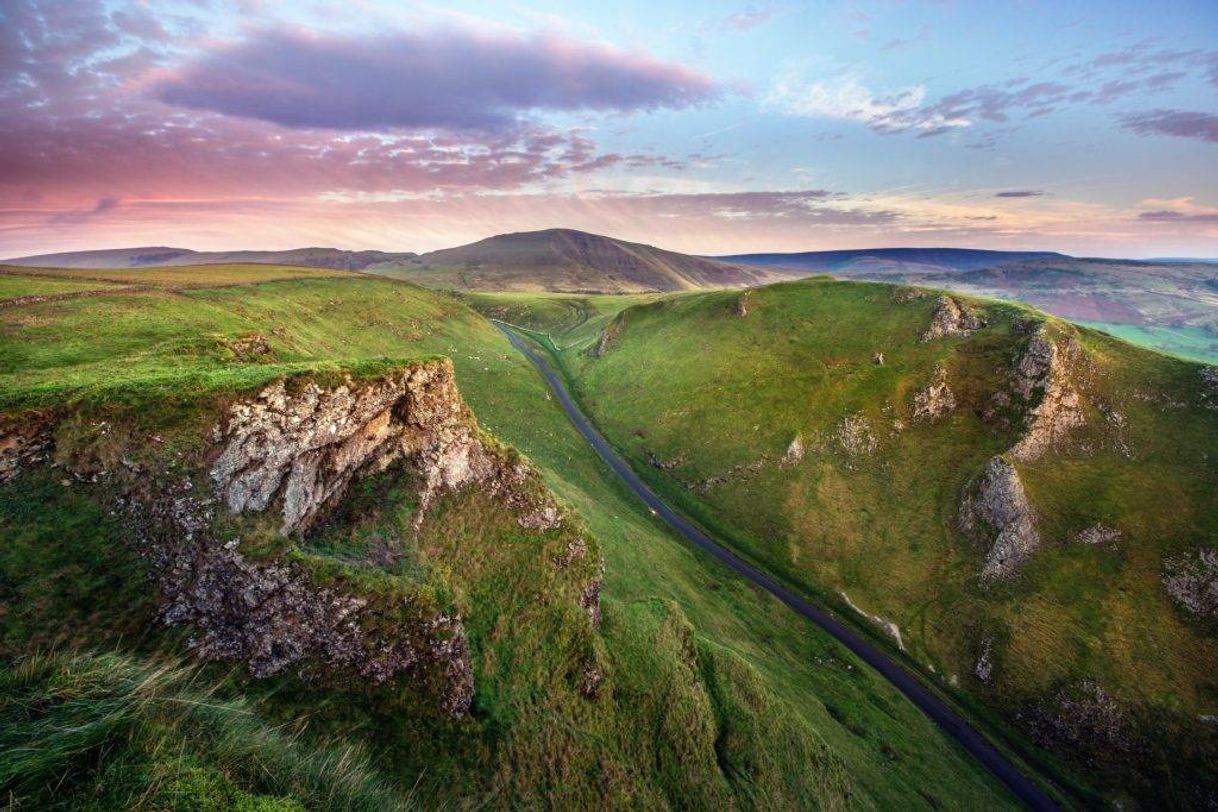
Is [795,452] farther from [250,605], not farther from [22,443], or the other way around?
[22,443]

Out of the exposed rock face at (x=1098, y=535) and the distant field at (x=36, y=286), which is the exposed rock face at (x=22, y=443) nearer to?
the distant field at (x=36, y=286)

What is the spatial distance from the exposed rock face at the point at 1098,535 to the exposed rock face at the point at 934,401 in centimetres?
2162

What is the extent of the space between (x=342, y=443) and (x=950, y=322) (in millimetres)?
92989

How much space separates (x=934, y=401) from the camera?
71.2 metres

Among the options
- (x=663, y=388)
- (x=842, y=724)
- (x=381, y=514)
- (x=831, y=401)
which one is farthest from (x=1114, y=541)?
(x=381, y=514)

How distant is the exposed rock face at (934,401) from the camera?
70812 mm

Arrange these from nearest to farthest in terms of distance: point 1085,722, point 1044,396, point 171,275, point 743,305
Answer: point 1085,722 → point 1044,396 → point 171,275 → point 743,305

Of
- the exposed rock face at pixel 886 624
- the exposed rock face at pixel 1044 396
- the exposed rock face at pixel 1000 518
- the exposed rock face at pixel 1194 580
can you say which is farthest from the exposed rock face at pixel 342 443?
the exposed rock face at pixel 1044 396

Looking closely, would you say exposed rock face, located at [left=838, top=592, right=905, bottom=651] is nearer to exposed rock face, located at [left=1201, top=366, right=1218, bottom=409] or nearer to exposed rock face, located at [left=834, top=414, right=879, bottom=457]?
exposed rock face, located at [left=834, top=414, right=879, bottom=457]

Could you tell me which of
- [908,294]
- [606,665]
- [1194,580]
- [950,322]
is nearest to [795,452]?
[950,322]

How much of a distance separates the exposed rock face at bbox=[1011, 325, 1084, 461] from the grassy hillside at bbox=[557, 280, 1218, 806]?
1.35 m

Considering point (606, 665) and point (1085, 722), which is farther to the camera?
point (1085, 722)

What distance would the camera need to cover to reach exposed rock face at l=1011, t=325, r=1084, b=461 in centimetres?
6234

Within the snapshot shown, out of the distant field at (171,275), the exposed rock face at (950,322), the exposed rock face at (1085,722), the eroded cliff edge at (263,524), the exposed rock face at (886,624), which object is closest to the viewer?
the eroded cliff edge at (263,524)
